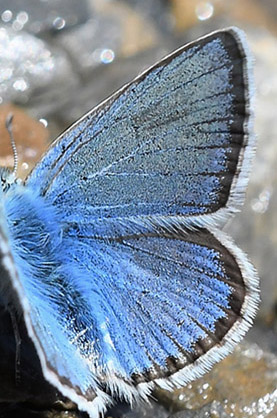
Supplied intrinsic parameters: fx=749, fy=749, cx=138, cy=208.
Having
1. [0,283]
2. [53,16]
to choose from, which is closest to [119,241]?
[0,283]

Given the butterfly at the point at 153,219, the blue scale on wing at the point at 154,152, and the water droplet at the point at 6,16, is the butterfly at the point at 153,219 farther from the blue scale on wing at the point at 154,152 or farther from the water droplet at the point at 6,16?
the water droplet at the point at 6,16

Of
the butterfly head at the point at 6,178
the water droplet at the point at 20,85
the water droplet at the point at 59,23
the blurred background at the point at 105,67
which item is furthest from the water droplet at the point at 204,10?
the butterfly head at the point at 6,178

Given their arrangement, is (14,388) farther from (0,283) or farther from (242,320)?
(242,320)

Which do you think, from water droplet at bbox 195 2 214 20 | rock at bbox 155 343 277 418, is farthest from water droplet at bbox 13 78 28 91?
rock at bbox 155 343 277 418

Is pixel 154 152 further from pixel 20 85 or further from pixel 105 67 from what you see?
pixel 105 67

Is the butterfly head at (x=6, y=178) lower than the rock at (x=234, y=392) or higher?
higher

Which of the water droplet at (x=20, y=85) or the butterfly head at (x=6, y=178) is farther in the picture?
the water droplet at (x=20, y=85)

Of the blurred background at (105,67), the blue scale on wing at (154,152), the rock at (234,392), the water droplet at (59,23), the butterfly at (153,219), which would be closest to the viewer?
the butterfly at (153,219)
